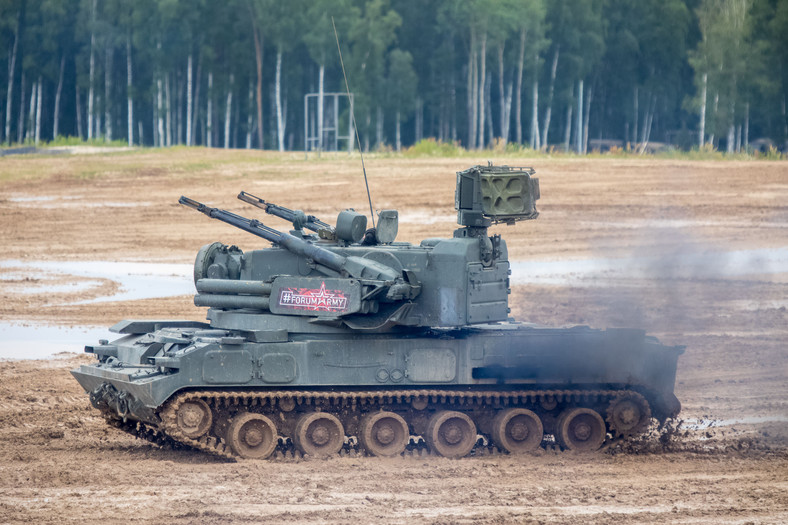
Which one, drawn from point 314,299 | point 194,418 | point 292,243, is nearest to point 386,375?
point 314,299

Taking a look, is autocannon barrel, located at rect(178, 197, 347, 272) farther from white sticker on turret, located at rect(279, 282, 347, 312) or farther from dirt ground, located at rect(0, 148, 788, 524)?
dirt ground, located at rect(0, 148, 788, 524)

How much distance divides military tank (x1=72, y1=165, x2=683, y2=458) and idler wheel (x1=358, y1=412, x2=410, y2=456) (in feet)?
0.05

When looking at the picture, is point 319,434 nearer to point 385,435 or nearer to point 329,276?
point 385,435

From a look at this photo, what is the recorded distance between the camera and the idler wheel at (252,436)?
41.2 feet

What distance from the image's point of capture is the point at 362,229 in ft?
43.6

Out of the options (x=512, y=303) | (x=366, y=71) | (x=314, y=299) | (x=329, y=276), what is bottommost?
(x=512, y=303)

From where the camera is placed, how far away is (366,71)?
186 feet

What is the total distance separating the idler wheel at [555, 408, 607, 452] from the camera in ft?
42.5

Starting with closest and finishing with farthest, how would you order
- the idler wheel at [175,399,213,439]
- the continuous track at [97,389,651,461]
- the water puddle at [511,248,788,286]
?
the idler wheel at [175,399,213,439] < the continuous track at [97,389,651,461] < the water puddle at [511,248,788,286]

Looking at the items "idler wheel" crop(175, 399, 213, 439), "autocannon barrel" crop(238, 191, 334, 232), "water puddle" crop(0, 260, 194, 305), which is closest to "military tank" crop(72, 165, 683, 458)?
"idler wheel" crop(175, 399, 213, 439)

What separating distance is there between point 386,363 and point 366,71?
149ft

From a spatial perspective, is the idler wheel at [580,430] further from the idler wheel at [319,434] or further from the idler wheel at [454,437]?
the idler wheel at [319,434]

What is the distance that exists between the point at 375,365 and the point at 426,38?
51038 millimetres

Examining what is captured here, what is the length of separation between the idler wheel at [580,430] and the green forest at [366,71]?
37.6 meters
